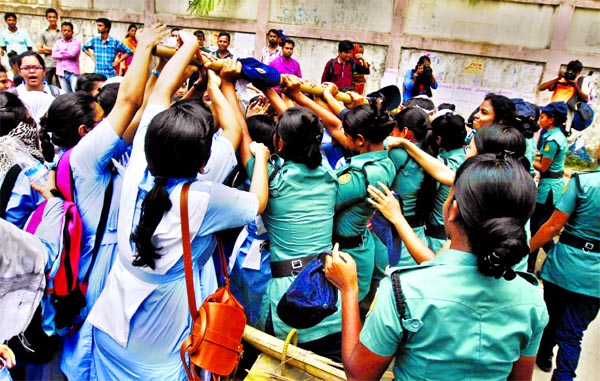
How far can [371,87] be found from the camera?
1108cm

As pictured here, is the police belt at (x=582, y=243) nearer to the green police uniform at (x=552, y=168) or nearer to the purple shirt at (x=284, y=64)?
the green police uniform at (x=552, y=168)

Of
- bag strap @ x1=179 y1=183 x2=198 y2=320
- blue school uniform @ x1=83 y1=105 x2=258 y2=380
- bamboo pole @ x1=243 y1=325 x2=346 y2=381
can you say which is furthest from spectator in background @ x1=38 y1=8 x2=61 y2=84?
bag strap @ x1=179 y1=183 x2=198 y2=320

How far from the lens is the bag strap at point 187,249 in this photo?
170 centimetres

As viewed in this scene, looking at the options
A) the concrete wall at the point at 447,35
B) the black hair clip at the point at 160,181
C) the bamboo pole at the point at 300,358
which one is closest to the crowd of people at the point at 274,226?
the black hair clip at the point at 160,181

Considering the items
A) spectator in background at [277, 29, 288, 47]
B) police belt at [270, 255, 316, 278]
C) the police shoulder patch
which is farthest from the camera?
spectator in background at [277, 29, 288, 47]

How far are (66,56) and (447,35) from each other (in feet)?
27.1

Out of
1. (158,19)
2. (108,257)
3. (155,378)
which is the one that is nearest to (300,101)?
(108,257)

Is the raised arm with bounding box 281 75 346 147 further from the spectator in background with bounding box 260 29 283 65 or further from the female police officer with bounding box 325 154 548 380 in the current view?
the spectator in background with bounding box 260 29 283 65

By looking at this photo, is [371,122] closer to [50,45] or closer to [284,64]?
[284,64]

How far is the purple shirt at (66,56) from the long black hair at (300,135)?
8.49 meters

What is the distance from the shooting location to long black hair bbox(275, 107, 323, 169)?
2297 mm

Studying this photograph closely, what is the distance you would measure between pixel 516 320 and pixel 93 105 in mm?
2109

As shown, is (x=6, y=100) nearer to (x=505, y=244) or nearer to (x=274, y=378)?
(x=274, y=378)

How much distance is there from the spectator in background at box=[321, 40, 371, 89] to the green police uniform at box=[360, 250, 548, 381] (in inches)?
264
